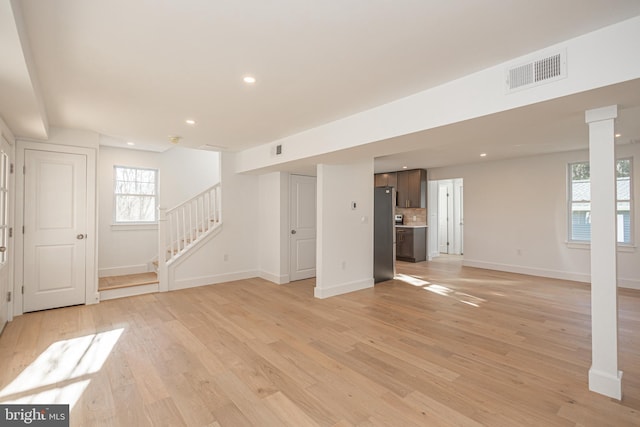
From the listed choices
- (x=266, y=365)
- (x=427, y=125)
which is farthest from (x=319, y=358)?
(x=427, y=125)

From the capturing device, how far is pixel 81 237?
442 cm

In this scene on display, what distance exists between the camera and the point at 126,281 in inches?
217

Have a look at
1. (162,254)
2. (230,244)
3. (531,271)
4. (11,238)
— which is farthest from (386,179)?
(11,238)

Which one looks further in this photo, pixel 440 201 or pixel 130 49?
pixel 440 201

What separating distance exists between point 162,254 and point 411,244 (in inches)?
233

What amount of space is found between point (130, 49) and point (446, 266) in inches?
292

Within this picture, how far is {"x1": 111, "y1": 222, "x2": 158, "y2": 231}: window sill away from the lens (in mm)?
6105

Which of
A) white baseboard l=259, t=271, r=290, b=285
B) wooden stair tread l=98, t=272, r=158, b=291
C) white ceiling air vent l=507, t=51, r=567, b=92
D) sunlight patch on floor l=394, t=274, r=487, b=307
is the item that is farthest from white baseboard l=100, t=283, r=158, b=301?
white ceiling air vent l=507, t=51, r=567, b=92

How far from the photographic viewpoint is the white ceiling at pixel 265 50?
1.81m

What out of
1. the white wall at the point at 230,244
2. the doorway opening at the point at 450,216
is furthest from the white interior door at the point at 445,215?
the white wall at the point at 230,244

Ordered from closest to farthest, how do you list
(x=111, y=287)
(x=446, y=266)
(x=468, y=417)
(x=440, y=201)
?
(x=468, y=417)
(x=111, y=287)
(x=446, y=266)
(x=440, y=201)

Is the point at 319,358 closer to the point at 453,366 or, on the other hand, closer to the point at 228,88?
the point at 453,366

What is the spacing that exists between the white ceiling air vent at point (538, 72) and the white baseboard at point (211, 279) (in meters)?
5.34

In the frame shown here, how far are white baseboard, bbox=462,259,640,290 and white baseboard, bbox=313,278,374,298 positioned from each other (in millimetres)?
3356
